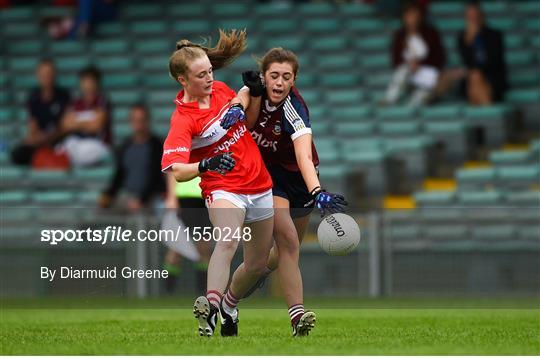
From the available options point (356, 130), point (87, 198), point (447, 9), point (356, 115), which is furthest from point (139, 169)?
point (447, 9)

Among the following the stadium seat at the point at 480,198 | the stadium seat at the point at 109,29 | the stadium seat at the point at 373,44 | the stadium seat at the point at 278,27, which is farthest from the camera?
the stadium seat at the point at 109,29

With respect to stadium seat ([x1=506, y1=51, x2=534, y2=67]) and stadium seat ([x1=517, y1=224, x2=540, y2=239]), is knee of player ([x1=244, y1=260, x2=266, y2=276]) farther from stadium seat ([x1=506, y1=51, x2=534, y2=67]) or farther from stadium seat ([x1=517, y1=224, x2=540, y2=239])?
stadium seat ([x1=506, y1=51, x2=534, y2=67])

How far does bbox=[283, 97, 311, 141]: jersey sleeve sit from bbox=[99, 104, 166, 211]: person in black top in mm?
7091

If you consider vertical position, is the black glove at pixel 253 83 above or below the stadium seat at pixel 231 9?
below

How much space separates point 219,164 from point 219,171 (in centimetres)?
6

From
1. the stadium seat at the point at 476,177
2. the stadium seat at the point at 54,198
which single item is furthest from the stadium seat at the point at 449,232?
the stadium seat at the point at 54,198

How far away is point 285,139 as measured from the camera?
9984mm

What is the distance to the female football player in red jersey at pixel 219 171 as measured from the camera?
9.35 m

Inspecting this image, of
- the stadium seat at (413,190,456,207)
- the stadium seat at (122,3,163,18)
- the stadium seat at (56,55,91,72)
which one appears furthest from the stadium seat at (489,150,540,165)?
the stadium seat at (56,55,91,72)

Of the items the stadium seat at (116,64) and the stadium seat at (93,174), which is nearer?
the stadium seat at (93,174)

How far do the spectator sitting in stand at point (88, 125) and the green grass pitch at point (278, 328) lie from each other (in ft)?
13.4

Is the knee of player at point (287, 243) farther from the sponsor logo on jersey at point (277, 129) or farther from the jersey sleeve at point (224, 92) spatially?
the jersey sleeve at point (224, 92)

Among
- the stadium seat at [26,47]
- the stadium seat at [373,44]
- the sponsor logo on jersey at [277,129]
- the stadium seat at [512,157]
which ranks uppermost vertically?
the stadium seat at [26,47]

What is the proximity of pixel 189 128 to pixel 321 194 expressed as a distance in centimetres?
94
